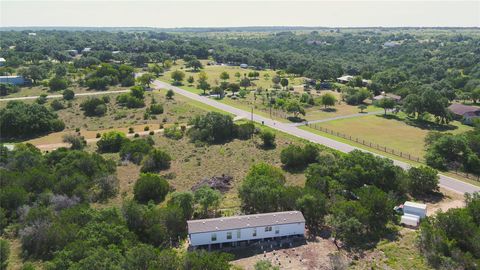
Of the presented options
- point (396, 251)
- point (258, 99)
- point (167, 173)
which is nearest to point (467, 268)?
point (396, 251)

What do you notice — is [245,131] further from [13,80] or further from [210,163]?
[13,80]

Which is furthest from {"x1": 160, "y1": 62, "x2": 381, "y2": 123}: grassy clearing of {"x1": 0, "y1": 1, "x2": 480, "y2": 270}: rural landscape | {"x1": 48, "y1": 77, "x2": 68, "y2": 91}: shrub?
{"x1": 48, "y1": 77, "x2": 68, "y2": 91}: shrub

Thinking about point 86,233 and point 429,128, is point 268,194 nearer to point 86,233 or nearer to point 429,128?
point 86,233

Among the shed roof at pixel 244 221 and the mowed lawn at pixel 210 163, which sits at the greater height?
the shed roof at pixel 244 221

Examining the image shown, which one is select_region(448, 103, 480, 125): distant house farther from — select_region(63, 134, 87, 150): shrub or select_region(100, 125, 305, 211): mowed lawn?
select_region(63, 134, 87, 150): shrub

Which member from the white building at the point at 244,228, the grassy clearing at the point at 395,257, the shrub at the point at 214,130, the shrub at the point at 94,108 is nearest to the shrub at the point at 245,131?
the shrub at the point at 214,130

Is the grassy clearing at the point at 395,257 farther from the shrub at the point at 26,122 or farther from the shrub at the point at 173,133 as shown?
the shrub at the point at 26,122

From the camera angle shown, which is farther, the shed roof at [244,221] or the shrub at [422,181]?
the shrub at [422,181]
